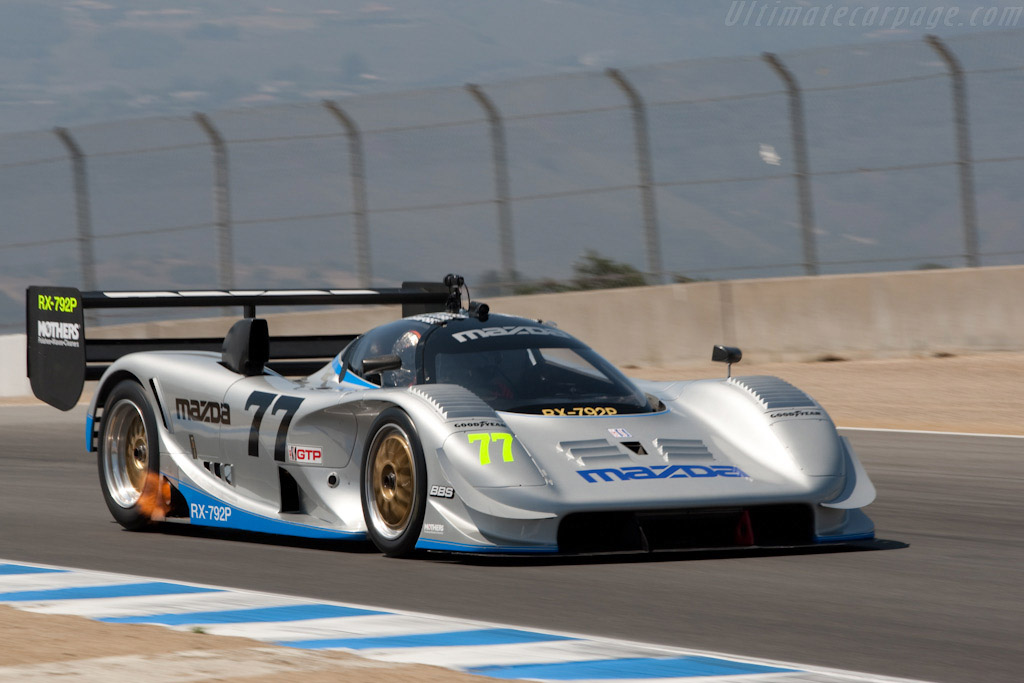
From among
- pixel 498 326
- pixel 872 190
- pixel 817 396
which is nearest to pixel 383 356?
pixel 498 326

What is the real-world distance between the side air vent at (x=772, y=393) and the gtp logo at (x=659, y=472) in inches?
25.9

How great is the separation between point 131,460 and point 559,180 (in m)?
10.2

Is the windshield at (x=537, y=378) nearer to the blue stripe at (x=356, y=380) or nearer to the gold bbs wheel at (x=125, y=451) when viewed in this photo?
the blue stripe at (x=356, y=380)

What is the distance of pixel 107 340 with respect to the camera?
361 inches

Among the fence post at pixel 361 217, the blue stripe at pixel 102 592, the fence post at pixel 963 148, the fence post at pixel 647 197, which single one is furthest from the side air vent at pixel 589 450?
the fence post at pixel 361 217

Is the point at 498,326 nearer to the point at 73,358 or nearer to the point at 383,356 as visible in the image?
the point at 383,356

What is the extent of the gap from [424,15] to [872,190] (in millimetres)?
182206

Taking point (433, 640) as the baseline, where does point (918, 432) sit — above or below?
above

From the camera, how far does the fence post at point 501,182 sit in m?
18.1

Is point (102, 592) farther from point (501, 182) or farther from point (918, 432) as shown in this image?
point (501, 182)

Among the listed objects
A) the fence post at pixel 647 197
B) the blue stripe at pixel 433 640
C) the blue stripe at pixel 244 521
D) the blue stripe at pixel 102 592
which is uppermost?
the fence post at pixel 647 197

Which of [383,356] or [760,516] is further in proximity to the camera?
[383,356]

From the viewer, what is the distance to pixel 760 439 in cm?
729

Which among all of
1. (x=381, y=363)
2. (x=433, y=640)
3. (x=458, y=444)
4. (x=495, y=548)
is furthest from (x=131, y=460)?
(x=433, y=640)
